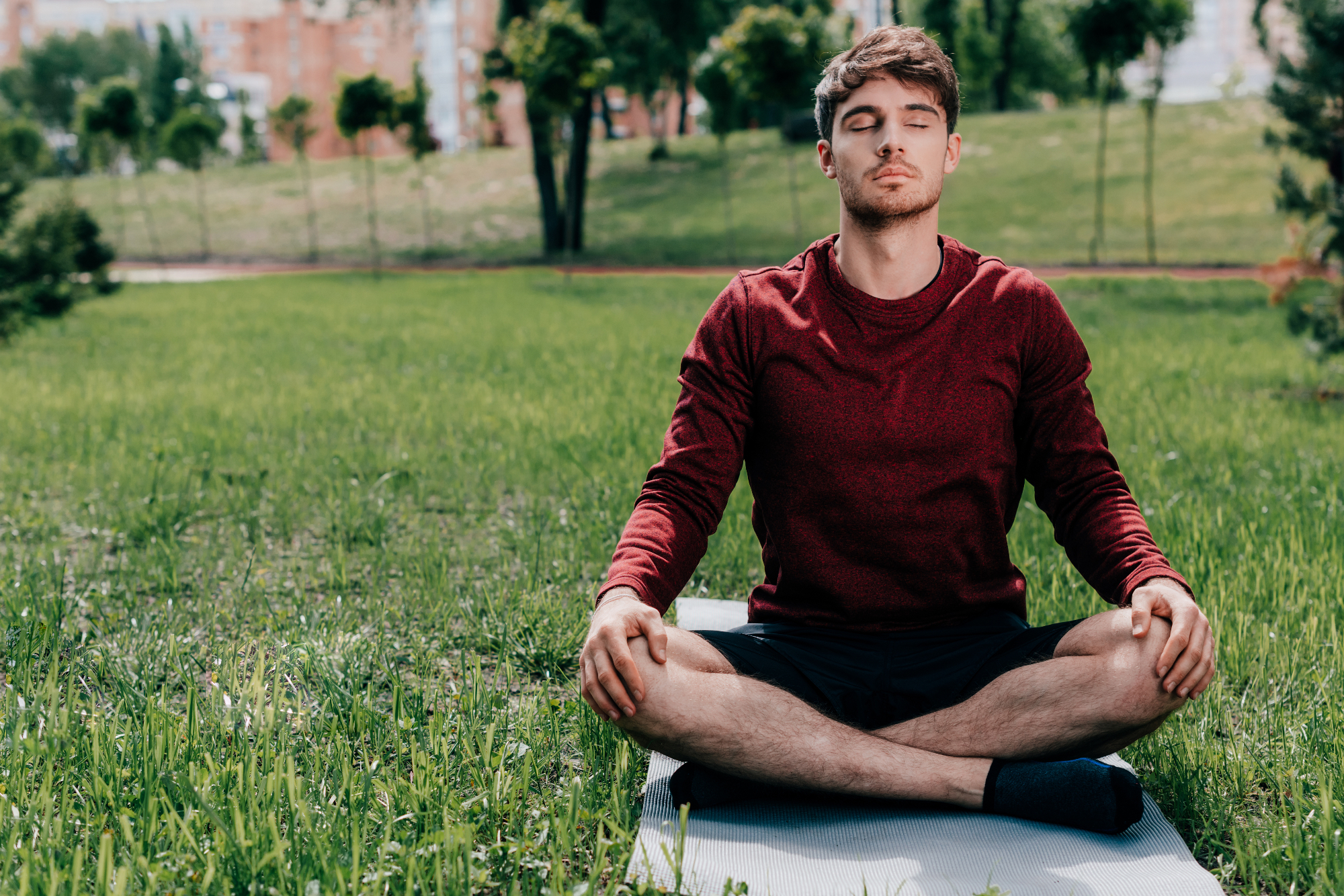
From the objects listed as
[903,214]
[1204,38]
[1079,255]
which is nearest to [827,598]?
[903,214]

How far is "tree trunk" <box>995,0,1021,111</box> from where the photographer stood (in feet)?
152

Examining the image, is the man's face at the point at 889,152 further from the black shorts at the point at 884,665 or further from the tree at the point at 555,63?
the tree at the point at 555,63

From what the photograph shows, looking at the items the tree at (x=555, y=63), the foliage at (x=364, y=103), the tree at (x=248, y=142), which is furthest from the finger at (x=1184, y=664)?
the tree at (x=248, y=142)

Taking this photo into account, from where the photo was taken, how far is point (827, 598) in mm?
2668

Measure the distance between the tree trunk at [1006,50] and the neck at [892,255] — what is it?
1893 inches

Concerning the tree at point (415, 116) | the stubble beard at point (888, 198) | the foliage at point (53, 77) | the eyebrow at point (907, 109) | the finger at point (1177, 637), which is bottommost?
the finger at point (1177, 637)

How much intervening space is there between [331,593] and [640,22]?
38.1 metres

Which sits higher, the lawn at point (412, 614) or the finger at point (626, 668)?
the finger at point (626, 668)

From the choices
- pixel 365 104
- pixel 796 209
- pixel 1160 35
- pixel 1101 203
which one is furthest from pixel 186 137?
pixel 1160 35

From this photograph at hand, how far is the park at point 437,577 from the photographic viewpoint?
2.18 metres

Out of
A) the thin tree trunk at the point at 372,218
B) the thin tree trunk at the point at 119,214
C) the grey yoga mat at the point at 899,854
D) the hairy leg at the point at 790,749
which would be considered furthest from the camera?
the thin tree trunk at the point at 119,214

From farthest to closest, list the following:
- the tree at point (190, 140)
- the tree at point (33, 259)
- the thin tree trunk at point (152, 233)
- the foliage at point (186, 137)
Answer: the foliage at point (186, 137) → the tree at point (190, 140) → the thin tree trunk at point (152, 233) → the tree at point (33, 259)

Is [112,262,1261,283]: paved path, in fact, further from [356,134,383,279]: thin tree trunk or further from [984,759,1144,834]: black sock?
[984,759,1144,834]: black sock

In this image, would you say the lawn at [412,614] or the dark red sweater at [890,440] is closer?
the lawn at [412,614]
